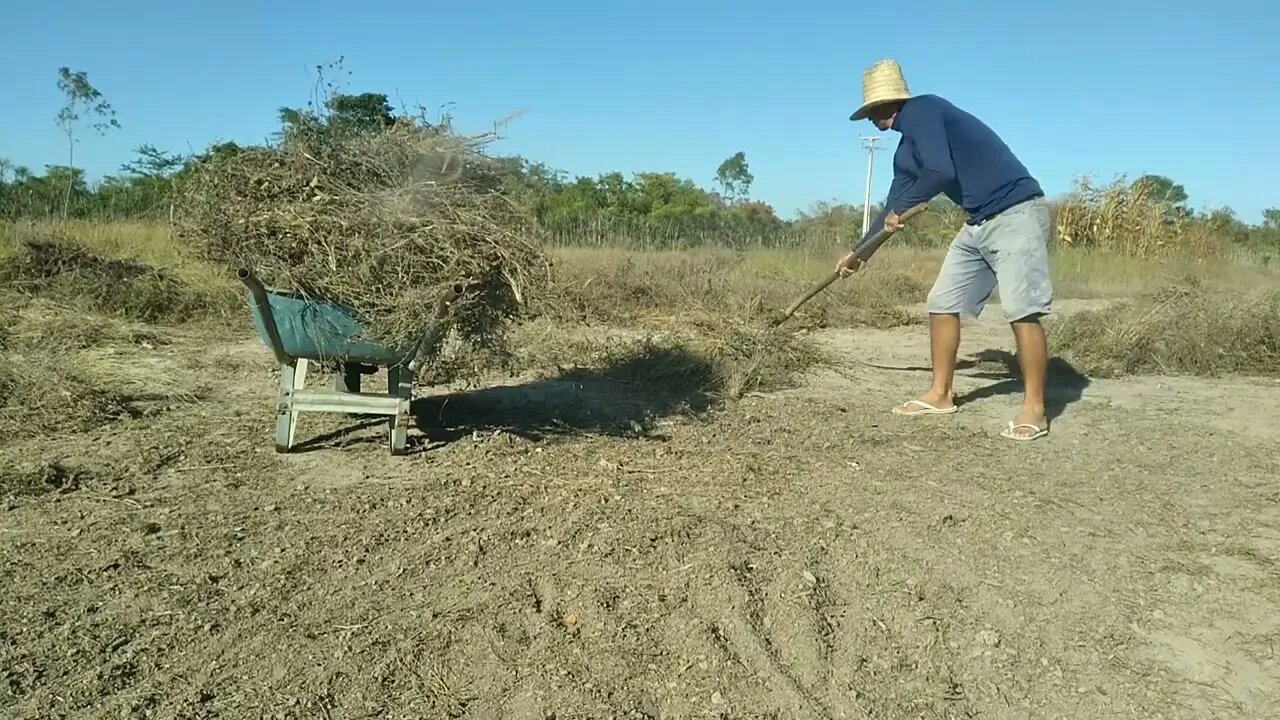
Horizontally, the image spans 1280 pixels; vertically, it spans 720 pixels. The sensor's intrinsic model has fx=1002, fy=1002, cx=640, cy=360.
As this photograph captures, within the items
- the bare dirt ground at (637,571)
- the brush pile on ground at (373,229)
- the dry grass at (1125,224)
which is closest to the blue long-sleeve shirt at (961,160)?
the bare dirt ground at (637,571)

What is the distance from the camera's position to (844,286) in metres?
11.3

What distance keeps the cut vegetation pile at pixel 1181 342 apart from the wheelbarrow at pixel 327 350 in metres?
4.70

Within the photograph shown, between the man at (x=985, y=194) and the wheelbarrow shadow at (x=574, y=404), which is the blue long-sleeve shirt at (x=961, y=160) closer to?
the man at (x=985, y=194)

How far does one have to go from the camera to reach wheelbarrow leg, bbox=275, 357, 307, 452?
165 inches

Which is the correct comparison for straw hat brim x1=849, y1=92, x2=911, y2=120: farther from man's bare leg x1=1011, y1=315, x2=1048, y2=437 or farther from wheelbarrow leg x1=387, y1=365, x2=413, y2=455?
wheelbarrow leg x1=387, y1=365, x2=413, y2=455

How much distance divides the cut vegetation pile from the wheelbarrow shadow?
113 inches

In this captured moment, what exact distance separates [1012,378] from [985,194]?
6.94 feet

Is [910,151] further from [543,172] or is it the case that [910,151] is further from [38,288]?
[38,288]

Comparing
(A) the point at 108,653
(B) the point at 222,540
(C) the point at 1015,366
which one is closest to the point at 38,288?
(B) the point at 222,540

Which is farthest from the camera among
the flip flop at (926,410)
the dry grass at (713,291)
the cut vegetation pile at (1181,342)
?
the dry grass at (713,291)

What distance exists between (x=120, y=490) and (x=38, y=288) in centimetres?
587

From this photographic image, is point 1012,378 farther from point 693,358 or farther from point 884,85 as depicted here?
point 884,85

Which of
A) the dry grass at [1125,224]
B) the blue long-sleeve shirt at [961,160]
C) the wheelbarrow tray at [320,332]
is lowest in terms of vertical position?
the wheelbarrow tray at [320,332]

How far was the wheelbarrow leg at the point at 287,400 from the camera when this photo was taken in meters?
4.20
